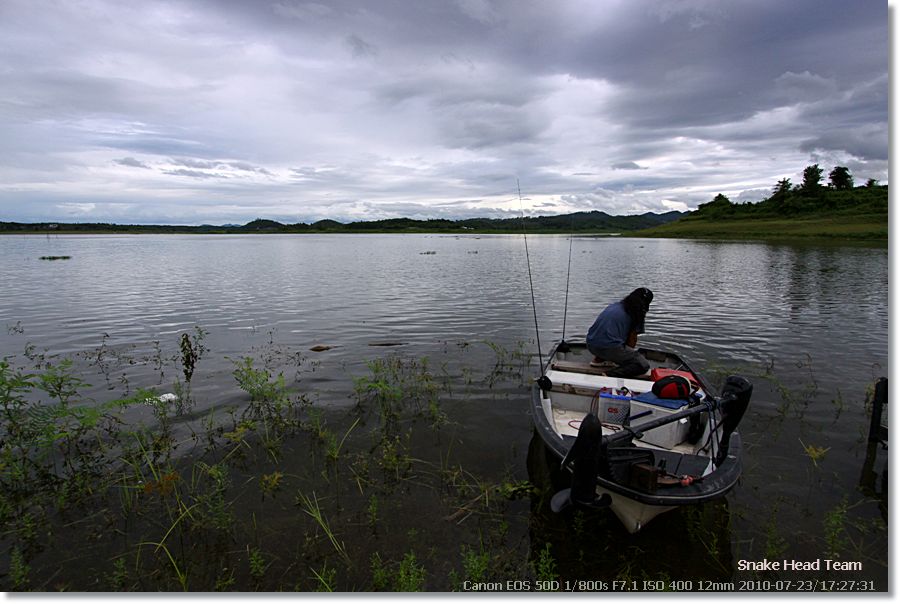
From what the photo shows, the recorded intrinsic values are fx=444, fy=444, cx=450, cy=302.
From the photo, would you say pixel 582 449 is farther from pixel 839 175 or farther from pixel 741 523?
pixel 839 175

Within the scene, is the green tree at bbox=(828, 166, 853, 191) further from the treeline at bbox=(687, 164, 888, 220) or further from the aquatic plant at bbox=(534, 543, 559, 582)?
the aquatic plant at bbox=(534, 543, 559, 582)

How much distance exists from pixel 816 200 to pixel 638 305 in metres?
125

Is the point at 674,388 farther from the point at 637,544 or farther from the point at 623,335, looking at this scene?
the point at 623,335

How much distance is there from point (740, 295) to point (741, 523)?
74.2ft

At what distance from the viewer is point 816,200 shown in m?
102

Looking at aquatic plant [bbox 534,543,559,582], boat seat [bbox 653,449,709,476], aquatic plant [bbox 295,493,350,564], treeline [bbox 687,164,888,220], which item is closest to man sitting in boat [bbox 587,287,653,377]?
boat seat [bbox 653,449,709,476]

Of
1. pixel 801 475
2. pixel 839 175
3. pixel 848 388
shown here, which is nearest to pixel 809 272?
pixel 848 388

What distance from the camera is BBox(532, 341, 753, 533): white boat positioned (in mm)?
5254

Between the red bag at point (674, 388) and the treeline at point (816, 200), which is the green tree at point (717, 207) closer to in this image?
the treeline at point (816, 200)

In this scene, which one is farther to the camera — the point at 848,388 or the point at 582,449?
the point at 848,388

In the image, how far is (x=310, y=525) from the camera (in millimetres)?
6309

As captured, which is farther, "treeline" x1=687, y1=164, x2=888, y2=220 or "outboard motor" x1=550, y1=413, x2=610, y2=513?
"treeline" x1=687, y1=164, x2=888, y2=220

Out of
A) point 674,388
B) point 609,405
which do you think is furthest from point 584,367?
point 674,388

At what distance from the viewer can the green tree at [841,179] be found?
116 m
